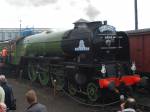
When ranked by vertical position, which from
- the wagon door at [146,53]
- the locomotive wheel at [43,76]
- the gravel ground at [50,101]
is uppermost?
the wagon door at [146,53]

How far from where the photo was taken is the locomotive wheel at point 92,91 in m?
14.6

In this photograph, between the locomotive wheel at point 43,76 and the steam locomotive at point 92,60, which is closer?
the steam locomotive at point 92,60

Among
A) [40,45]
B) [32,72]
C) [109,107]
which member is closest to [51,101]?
[109,107]

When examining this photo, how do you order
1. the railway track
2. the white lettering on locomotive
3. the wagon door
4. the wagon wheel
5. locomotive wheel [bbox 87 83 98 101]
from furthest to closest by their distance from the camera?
1. the wagon wheel
2. the wagon door
3. the white lettering on locomotive
4. locomotive wheel [bbox 87 83 98 101]
5. the railway track

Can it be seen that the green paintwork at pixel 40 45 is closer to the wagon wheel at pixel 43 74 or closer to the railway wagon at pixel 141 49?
the wagon wheel at pixel 43 74

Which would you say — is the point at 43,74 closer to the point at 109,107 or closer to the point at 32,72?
the point at 32,72

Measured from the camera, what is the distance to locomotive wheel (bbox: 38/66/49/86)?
1922 centimetres

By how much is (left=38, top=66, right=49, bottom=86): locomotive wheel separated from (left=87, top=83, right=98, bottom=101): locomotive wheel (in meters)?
4.38

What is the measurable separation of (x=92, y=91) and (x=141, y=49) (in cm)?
300

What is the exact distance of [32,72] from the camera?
21.4 m

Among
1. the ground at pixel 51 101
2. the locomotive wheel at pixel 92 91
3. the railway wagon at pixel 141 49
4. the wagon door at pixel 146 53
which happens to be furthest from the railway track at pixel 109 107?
the railway wagon at pixel 141 49

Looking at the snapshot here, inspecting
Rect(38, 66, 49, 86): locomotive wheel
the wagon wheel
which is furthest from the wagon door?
Rect(38, 66, 49, 86): locomotive wheel

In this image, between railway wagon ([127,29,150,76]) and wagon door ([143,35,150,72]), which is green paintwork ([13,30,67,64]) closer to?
railway wagon ([127,29,150,76])

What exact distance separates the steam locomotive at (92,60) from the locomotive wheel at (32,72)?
3065 millimetres
